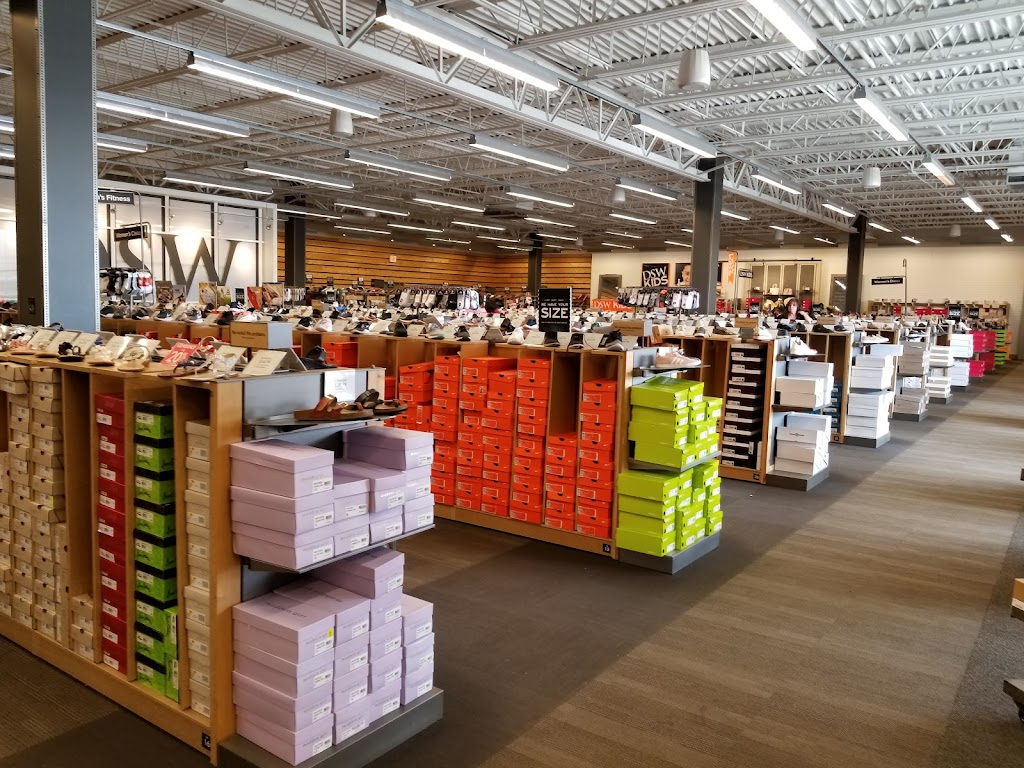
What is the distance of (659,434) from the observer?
5.01m

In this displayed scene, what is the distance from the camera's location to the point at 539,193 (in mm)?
18234

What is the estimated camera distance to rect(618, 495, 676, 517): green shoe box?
4906mm

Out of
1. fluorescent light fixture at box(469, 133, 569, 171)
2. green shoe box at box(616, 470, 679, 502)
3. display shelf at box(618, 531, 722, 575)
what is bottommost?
display shelf at box(618, 531, 722, 575)

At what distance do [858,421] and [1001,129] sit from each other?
18.3ft

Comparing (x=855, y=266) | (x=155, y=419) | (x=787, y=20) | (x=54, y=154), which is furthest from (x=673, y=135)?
(x=855, y=266)

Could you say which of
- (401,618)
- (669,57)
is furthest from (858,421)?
(401,618)

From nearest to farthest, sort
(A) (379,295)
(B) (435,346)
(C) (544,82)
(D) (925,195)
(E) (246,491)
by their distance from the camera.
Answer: (E) (246,491), (B) (435,346), (C) (544,82), (D) (925,195), (A) (379,295)

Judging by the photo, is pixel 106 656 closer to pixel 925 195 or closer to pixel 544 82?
pixel 544 82

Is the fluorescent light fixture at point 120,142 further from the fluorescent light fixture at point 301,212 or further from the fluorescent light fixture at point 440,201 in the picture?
the fluorescent light fixture at point 301,212

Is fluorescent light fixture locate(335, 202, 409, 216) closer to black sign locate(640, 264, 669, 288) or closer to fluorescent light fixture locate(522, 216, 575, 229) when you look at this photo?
fluorescent light fixture locate(522, 216, 575, 229)

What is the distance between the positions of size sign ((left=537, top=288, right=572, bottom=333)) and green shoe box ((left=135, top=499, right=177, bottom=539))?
11.5 ft

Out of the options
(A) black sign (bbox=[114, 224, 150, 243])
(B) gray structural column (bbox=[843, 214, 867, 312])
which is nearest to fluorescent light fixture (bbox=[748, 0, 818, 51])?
(A) black sign (bbox=[114, 224, 150, 243])

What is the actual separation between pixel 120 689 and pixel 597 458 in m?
3.19

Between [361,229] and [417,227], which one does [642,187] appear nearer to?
[417,227]
